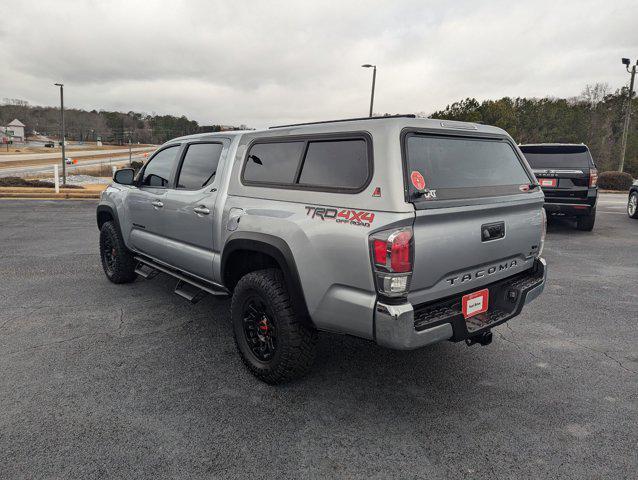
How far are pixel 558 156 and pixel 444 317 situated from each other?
7.51 meters

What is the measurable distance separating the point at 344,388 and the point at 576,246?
6841mm

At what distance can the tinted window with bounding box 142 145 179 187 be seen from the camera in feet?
14.3

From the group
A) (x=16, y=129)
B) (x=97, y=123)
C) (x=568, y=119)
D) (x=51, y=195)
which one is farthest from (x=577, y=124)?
(x=16, y=129)

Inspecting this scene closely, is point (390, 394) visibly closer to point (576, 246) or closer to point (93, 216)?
point (576, 246)

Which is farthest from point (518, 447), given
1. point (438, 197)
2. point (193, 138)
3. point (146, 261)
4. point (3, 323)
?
point (3, 323)

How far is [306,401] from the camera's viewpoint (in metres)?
2.95

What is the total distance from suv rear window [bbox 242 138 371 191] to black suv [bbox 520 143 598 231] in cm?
676

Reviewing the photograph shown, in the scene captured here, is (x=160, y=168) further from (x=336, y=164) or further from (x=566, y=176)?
(x=566, y=176)

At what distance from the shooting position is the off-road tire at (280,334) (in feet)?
9.46

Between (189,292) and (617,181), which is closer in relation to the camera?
(189,292)

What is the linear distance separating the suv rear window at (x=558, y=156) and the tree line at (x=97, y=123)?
10421 centimetres

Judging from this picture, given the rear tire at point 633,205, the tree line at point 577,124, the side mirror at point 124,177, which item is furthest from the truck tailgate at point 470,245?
the tree line at point 577,124

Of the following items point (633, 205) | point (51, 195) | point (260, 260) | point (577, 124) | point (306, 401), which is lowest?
point (306, 401)

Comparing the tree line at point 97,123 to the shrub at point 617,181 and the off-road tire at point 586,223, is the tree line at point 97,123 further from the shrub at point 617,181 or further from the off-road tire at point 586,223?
the off-road tire at point 586,223
